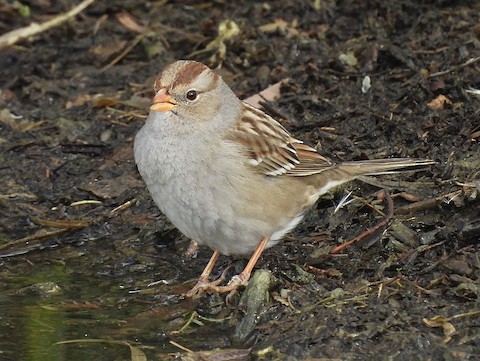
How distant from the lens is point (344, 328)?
4746 mm

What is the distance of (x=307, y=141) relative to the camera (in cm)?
662

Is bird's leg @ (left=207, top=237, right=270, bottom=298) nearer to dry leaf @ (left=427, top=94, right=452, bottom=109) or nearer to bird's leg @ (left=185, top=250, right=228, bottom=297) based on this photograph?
bird's leg @ (left=185, top=250, right=228, bottom=297)

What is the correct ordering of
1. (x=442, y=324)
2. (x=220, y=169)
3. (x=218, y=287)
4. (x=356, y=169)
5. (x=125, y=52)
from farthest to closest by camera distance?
1. (x=125, y=52)
2. (x=356, y=169)
3. (x=218, y=287)
4. (x=220, y=169)
5. (x=442, y=324)

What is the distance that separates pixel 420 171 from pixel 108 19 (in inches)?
151

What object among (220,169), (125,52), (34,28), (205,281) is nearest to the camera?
(220,169)

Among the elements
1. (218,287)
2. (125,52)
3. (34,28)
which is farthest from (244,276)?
(34,28)

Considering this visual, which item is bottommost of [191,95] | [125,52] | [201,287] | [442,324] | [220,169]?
[125,52]

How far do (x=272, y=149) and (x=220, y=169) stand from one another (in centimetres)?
44

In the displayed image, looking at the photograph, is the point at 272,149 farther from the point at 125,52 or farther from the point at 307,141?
the point at 125,52

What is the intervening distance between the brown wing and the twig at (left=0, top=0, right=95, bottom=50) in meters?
3.31

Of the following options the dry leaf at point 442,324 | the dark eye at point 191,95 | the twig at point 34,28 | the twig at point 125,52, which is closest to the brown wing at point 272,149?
the dark eye at point 191,95

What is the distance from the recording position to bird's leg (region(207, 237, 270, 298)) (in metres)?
5.30

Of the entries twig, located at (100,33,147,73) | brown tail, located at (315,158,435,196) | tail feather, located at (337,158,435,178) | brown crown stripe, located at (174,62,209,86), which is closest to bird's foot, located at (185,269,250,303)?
brown tail, located at (315,158,435,196)

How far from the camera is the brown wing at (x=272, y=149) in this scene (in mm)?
5414
